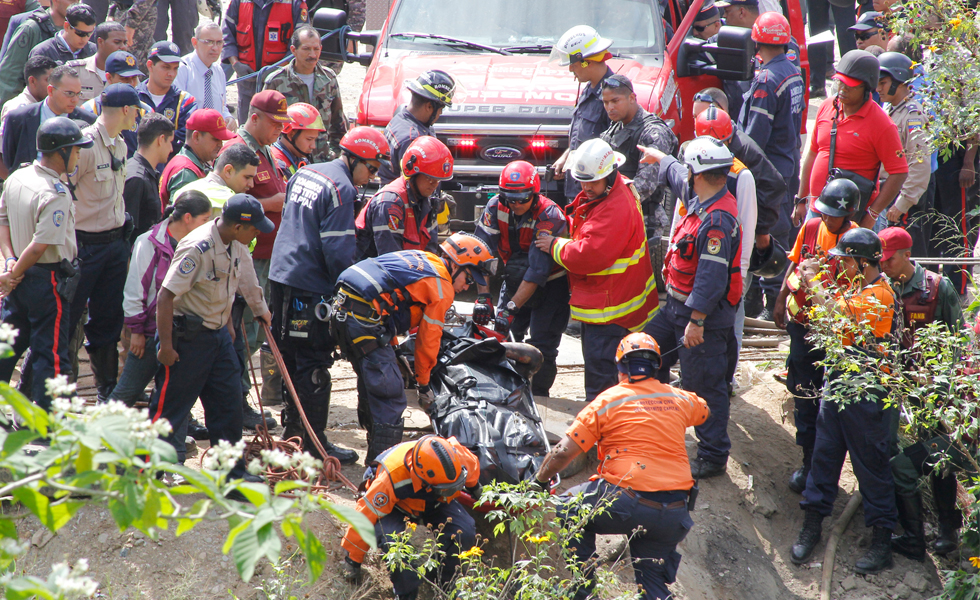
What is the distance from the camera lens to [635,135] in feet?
21.9

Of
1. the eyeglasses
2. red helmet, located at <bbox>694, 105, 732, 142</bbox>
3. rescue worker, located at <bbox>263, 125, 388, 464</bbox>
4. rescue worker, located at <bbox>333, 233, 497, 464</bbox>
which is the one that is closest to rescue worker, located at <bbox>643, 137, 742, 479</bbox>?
red helmet, located at <bbox>694, 105, 732, 142</bbox>

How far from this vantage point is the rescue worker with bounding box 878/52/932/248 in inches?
280

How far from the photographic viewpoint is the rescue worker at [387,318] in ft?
16.6

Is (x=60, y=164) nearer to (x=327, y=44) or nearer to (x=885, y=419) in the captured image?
(x=327, y=44)

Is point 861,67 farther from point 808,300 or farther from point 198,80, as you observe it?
point 198,80

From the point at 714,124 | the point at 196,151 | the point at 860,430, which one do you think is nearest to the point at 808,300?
the point at 860,430

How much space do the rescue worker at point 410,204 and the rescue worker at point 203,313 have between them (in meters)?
1.07

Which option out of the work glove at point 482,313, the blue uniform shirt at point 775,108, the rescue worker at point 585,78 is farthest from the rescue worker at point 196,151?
the blue uniform shirt at point 775,108

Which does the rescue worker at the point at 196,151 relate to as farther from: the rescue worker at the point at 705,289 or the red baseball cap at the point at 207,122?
the rescue worker at the point at 705,289

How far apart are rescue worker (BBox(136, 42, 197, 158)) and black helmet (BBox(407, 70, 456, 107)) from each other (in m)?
1.92

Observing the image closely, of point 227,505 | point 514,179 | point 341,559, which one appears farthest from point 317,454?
point 227,505

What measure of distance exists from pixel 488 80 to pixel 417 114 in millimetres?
1371

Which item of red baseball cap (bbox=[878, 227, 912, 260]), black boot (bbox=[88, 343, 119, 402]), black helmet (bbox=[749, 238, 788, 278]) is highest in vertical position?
red baseball cap (bbox=[878, 227, 912, 260])

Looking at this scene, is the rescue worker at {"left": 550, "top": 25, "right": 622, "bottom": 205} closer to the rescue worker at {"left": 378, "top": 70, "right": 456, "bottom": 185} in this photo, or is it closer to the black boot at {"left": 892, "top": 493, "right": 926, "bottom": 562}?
the rescue worker at {"left": 378, "top": 70, "right": 456, "bottom": 185}
